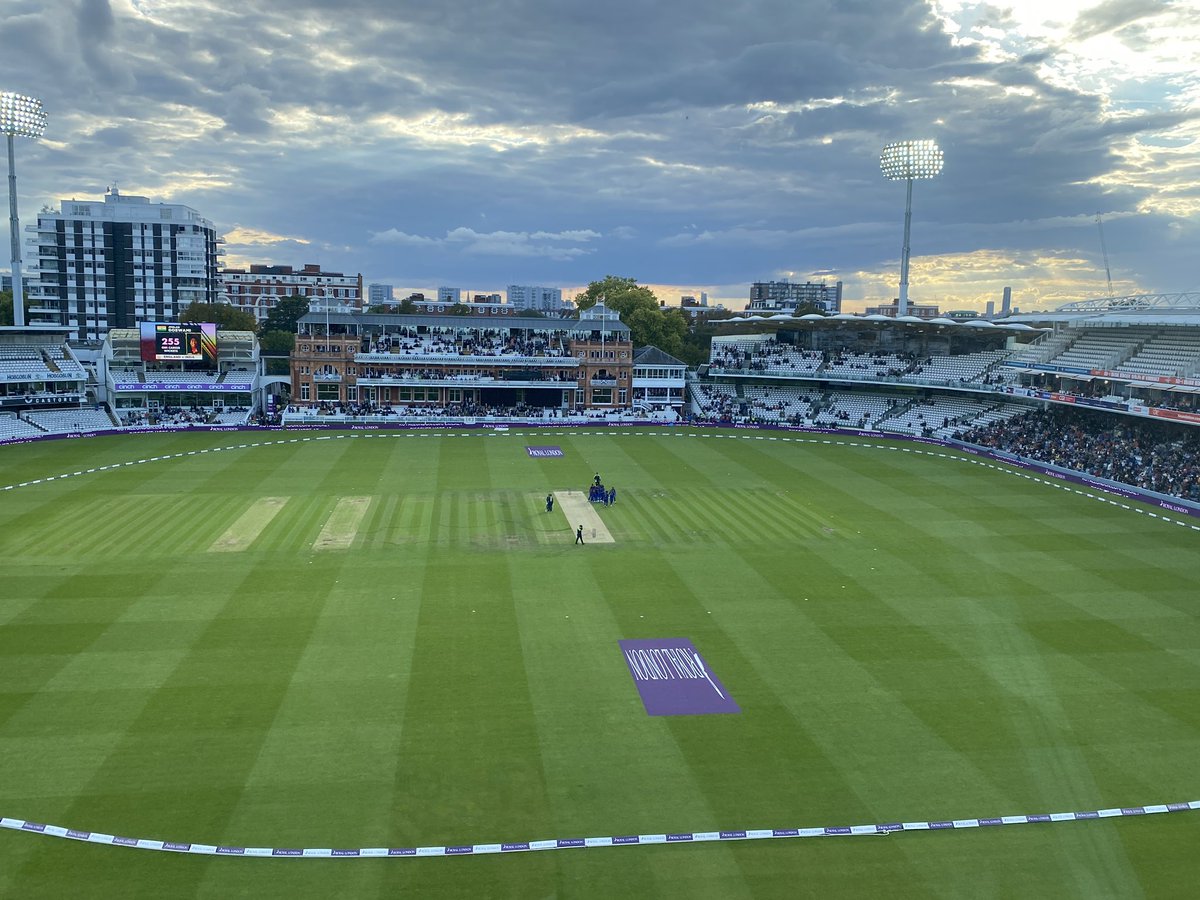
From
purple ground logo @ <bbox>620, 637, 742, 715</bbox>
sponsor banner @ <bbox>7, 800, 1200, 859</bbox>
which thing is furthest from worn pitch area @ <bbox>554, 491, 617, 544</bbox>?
sponsor banner @ <bbox>7, 800, 1200, 859</bbox>

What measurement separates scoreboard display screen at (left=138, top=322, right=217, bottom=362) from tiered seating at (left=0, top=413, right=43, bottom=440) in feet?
36.7

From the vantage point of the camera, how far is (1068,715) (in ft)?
65.5

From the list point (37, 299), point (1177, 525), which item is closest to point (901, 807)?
point (1177, 525)

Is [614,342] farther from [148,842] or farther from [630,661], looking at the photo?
[148,842]

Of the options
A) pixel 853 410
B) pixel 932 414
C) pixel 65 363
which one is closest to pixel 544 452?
pixel 853 410

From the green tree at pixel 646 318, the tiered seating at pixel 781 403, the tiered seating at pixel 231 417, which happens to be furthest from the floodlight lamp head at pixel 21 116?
the tiered seating at pixel 781 403

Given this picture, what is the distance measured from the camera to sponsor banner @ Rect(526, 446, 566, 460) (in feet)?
184

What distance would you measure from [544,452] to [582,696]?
124 ft

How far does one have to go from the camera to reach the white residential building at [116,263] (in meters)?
114

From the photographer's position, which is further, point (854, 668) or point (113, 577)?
point (113, 577)

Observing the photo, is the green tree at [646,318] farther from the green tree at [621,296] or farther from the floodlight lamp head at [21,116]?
the floodlight lamp head at [21,116]

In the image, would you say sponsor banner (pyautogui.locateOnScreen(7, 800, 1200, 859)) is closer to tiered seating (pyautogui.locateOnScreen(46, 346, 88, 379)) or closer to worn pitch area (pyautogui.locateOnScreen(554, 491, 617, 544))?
worn pitch area (pyautogui.locateOnScreen(554, 491, 617, 544))

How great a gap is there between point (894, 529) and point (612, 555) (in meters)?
13.4

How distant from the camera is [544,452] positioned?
5772 centimetres
